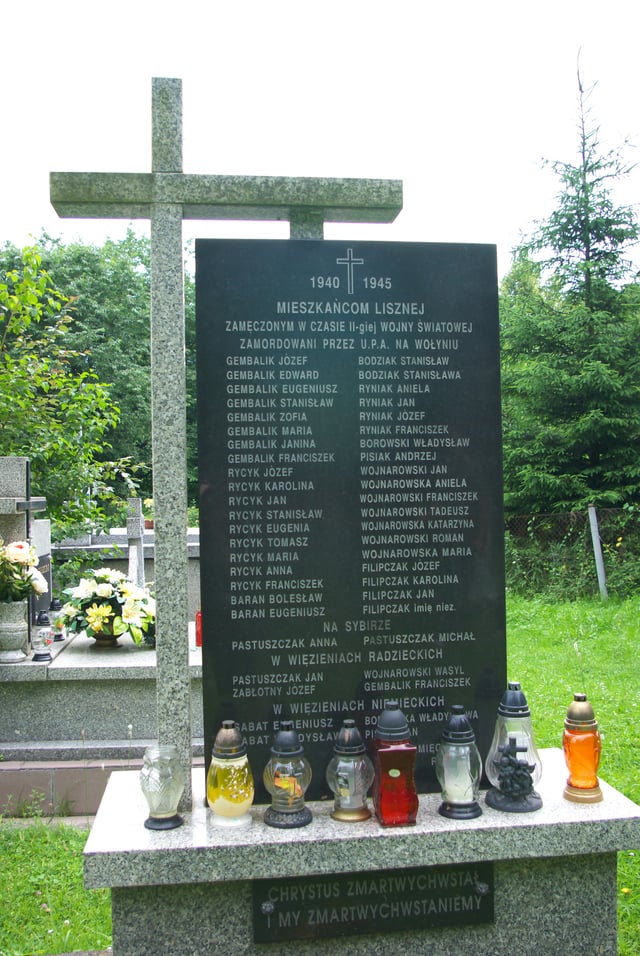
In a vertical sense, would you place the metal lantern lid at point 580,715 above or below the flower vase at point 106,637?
above

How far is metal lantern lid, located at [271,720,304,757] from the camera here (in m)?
2.67

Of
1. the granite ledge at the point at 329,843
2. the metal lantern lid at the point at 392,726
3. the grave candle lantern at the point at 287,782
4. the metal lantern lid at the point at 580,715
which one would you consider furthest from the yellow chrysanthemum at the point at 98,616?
the metal lantern lid at the point at 580,715

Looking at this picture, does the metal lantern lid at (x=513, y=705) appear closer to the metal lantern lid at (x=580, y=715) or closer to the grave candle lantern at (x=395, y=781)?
the metal lantern lid at (x=580, y=715)

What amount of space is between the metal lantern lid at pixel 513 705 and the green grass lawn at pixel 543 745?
54.2 inches

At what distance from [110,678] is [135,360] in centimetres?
2474

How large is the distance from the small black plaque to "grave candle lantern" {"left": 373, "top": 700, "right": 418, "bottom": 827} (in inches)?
9.3

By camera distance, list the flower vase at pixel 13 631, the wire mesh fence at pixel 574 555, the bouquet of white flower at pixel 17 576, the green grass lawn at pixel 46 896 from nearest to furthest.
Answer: the green grass lawn at pixel 46 896 → the flower vase at pixel 13 631 → the bouquet of white flower at pixel 17 576 → the wire mesh fence at pixel 574 555

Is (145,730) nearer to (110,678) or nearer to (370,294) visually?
(110,678)

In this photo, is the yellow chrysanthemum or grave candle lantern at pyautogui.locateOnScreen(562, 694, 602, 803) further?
the yellow chrysanthemum

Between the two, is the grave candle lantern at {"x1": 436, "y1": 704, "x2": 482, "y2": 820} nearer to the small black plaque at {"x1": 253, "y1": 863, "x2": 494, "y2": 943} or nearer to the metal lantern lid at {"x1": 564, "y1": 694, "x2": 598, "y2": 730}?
the small black plaque at {"x1": 253, "y1": 863, "x2": 494, "y2": 943}

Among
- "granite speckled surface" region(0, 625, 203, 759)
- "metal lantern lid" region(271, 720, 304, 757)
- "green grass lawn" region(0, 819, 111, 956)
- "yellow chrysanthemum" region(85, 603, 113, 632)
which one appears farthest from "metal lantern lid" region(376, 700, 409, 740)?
"yellow chrysanthemum" region(85, 603, 113, 632)

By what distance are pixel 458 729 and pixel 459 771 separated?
0.43ft

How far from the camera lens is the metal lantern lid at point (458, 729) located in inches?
107

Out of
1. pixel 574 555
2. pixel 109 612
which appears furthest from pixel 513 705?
pixel 574 555
